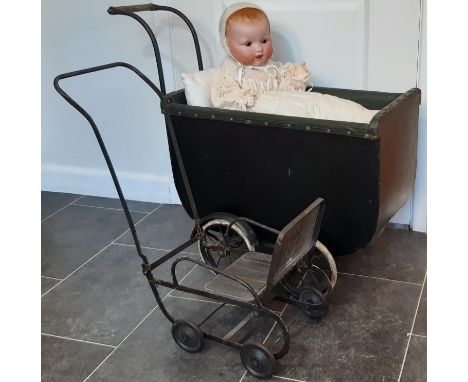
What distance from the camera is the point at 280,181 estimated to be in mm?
2025

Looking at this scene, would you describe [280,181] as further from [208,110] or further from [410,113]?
[410,113]

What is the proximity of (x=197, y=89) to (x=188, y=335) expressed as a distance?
0.80 metres

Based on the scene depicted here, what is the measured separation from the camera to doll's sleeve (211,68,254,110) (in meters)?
2.11

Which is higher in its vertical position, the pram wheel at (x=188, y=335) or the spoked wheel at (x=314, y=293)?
the spoked wheel at (x=314, y=293)

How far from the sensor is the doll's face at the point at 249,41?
7.07 feet

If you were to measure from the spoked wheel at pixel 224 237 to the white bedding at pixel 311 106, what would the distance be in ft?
1.19

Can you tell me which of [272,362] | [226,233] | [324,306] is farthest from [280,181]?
[272,362]

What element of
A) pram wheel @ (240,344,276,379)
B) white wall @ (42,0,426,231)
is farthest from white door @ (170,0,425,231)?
pram wheel @ (240,344,276,379)

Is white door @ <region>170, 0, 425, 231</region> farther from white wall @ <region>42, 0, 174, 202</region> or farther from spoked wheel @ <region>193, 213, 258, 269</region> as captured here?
spoked wheel @ <region>193, 213, 258, 269</region>

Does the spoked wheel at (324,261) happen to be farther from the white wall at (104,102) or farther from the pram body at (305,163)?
the white wall at (104,102)

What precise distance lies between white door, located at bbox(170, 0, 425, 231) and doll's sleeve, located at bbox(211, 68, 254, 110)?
34 cm

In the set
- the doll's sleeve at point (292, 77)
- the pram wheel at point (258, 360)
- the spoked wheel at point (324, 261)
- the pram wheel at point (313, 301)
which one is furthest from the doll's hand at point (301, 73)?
the pram wheel at point (258, 360)

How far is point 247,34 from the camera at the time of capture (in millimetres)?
2158
